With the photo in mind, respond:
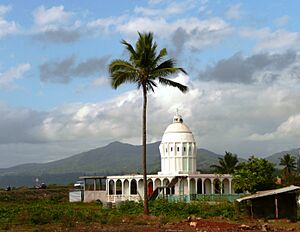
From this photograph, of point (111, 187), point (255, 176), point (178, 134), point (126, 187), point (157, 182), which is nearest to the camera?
point (255, 176)

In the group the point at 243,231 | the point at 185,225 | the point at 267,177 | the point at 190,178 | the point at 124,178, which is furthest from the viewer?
the point at 124,178

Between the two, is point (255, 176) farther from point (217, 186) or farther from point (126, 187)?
point (126, 187)

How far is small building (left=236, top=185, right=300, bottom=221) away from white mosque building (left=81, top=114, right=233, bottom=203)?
22.3 meters

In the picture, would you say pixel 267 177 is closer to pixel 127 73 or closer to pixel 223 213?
pixel 223 213

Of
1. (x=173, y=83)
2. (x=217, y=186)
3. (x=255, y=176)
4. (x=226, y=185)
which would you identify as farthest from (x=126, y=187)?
(x=173, y=83)

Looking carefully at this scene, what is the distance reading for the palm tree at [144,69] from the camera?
41.0m

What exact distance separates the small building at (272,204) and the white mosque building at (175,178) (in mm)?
22305

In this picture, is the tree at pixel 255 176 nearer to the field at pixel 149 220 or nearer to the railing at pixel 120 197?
the field at pixel 149 220

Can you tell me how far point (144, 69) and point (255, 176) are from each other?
16.7 metres

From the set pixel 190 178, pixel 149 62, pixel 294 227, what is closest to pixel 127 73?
pixel 149 62

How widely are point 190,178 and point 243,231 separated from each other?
3373cm

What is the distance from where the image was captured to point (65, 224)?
113 feet

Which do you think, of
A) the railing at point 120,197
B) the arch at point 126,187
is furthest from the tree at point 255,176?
the arch at point 126,187

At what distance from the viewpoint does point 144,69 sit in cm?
4112
